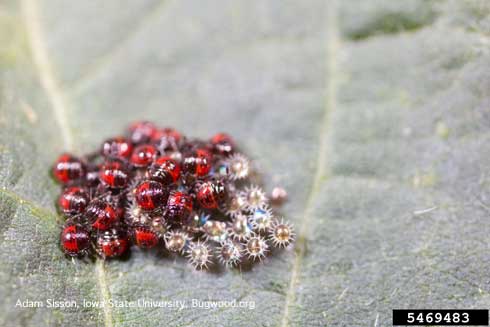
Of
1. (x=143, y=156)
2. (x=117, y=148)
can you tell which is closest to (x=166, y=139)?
(x=143, y=156)

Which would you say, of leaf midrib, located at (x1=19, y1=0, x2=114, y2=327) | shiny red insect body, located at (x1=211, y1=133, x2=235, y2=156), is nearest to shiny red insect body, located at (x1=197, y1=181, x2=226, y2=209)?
shiny red insect body, located at (x1=211, y1=133, x2=235, y2=156)

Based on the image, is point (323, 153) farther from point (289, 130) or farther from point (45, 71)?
point (45, 71)

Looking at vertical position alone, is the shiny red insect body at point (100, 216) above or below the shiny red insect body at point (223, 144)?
below

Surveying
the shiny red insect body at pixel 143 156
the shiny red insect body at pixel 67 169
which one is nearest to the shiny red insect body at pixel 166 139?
the shiny red insect body at pixel 143 156

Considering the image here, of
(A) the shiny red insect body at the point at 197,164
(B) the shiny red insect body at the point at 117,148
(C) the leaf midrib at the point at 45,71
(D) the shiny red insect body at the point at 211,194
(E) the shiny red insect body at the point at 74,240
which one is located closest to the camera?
(E) the shiny red insect body at the point at 74,240

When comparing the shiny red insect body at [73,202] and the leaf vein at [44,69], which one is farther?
the leaf vein at [44,69]

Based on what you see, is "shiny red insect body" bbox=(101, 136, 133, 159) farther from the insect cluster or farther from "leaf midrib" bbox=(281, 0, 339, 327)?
"leaf midrib" bbox=(281, 0, 339, 327)

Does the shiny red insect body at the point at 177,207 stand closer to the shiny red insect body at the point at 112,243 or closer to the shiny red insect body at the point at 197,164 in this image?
the shiny red insect body at the point at 197,164
